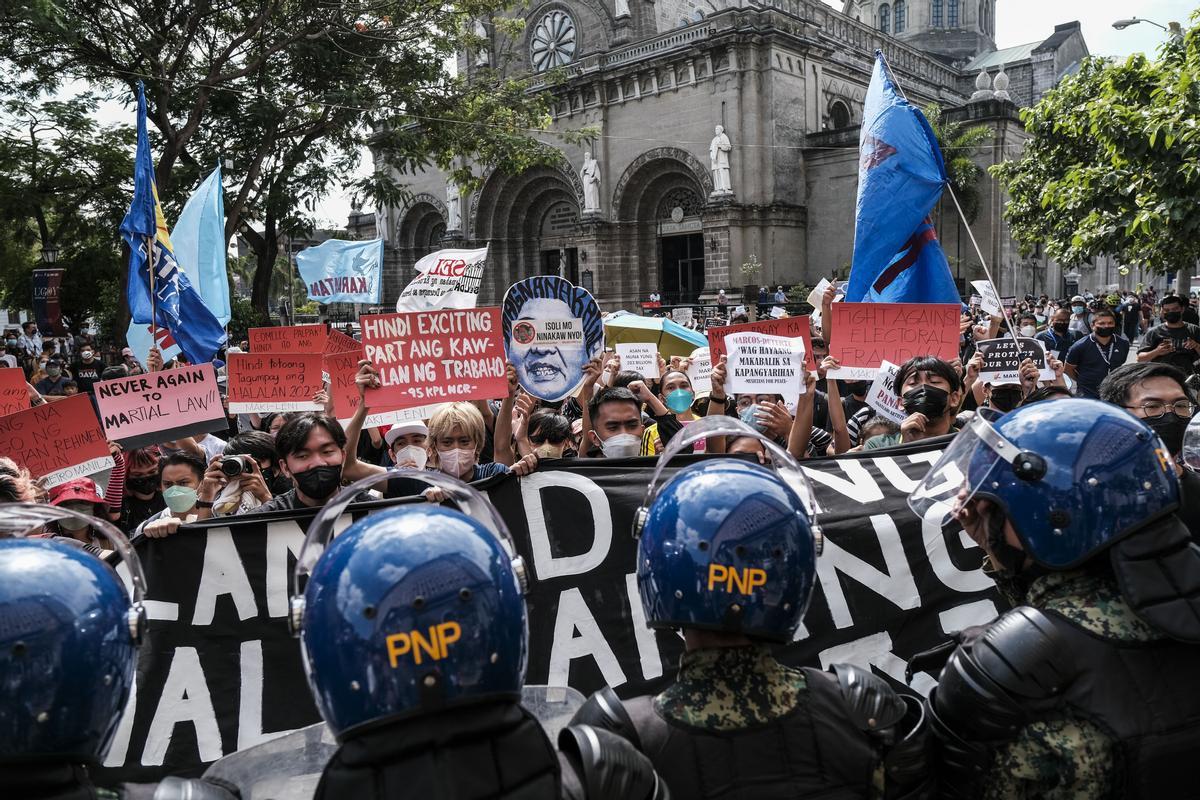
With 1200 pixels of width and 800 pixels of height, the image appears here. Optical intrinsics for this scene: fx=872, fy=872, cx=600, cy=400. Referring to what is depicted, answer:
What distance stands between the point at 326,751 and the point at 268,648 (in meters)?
1.61

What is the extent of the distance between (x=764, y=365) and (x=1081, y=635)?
354cm

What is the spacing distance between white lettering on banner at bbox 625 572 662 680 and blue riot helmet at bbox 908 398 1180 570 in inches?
66.0

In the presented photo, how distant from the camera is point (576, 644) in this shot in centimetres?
335

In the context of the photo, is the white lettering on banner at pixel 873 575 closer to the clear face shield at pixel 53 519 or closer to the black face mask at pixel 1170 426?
the black face mask at pixel 1170 426

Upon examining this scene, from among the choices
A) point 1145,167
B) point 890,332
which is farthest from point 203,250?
point 1145,167

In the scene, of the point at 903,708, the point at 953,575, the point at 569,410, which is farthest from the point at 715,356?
the point at 903,708

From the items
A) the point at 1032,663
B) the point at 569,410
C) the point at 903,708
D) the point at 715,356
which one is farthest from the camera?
the point at 569,410

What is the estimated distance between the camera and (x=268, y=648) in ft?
10.7

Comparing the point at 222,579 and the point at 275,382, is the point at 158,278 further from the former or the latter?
the point at 222,579

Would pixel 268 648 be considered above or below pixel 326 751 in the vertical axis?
below

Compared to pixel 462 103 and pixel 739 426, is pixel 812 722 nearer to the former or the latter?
pixel 739 426

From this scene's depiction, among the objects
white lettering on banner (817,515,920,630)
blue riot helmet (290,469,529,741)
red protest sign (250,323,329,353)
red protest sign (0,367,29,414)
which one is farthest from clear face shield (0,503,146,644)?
red protest sign (250,323,329,353)

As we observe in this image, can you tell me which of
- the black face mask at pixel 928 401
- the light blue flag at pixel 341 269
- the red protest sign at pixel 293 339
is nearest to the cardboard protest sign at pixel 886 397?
the black face mask at pixel 928 401

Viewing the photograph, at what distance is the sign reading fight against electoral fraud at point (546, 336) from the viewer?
5.23m
